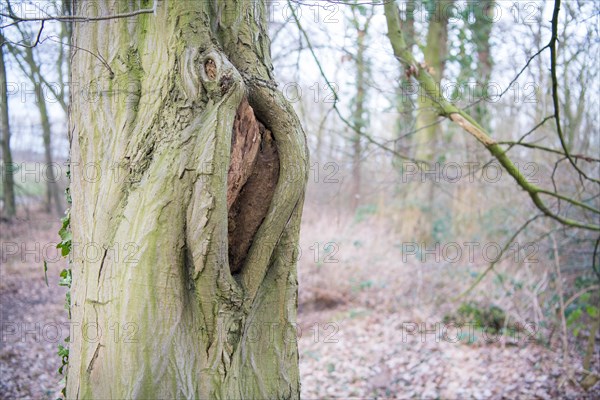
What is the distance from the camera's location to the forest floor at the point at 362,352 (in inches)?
188

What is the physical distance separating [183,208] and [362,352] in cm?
486

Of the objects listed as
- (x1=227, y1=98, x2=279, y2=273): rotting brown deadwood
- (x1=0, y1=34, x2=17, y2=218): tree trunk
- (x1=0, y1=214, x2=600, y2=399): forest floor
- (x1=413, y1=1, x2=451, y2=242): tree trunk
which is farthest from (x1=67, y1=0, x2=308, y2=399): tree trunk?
(x1=413, y1=1, x2=451, y2=242): tree trunk

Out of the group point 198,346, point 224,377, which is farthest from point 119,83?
point 224,377

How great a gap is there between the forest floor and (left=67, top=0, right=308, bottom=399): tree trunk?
287 cm

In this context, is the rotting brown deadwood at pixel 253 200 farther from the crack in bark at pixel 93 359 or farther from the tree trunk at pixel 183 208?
the crack in bark at pixel 93 359

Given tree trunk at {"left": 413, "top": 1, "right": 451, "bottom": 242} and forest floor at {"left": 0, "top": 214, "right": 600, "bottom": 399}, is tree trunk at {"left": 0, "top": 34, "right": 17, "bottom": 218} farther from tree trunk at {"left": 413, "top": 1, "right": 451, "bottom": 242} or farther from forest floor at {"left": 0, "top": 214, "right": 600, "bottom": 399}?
tree trunk at {"left": 413, "top": 1, "right": 451, "bottom": 242}

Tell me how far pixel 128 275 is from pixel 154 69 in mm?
964

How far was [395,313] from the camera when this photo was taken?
291 inches

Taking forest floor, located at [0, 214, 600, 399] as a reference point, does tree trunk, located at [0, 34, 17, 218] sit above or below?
above

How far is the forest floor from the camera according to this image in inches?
188

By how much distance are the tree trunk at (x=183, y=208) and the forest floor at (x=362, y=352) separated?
9.41 feet

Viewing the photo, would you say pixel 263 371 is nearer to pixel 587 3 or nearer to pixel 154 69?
pixel 154 69

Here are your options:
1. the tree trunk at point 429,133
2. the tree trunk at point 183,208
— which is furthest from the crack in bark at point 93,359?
the tree trunk at point 429,133

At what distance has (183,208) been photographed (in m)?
1.99
